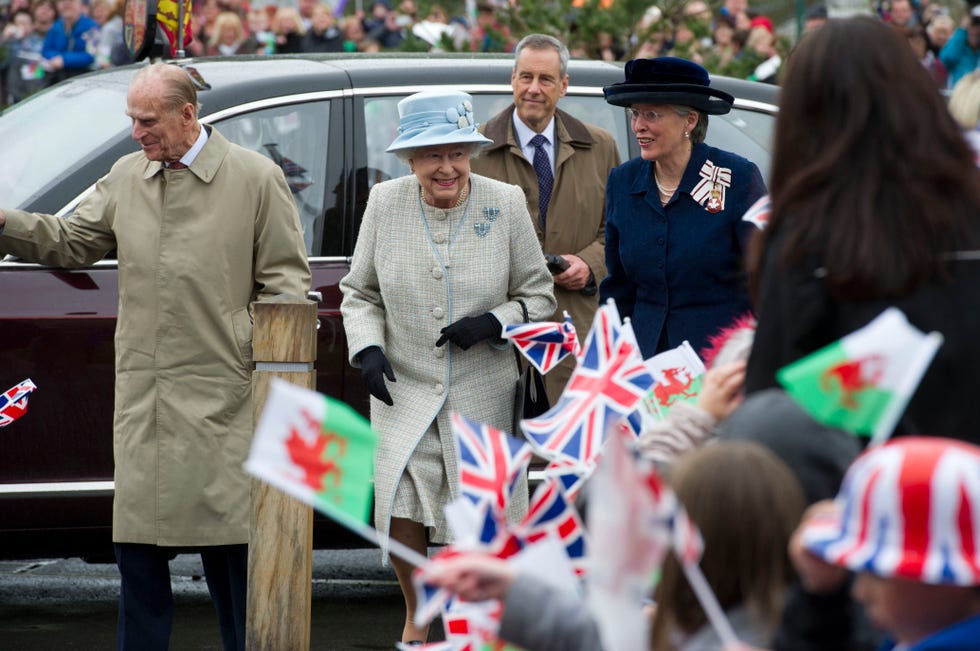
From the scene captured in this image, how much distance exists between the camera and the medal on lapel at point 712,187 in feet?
17.4

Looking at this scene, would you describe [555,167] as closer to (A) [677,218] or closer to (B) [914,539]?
(A) [677,218]

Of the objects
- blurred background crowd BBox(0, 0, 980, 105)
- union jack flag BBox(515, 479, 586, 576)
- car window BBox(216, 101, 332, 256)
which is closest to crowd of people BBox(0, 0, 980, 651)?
union jack flag BBox(515, 479, 586, 576)

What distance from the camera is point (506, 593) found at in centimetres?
250

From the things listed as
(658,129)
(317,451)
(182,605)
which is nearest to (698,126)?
(658,129)

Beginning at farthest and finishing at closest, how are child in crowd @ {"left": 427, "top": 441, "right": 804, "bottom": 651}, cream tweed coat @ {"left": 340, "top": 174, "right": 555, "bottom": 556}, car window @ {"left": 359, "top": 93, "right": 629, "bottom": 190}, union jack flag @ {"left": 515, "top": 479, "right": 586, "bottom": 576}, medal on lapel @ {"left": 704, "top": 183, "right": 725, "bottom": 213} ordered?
car window @ {"left": 359, "top": 93, "right": 629, "bottom": 190}
cream tweed coat @ {"left": 340, "top": 174, "right": 555, "bottom": 556}
medal on lapel @ {"left": 704, "top": 183, "right": 725, "bottom": 213}
union jack flag @ {"left": 515, "top": 479, "right": 586, "bottom": 576}
child in crowd @ {"left": 427, "top": 441, "right": 804, "bottom": 651}

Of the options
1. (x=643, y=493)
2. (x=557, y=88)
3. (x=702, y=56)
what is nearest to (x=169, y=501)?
(x=557, y=88)

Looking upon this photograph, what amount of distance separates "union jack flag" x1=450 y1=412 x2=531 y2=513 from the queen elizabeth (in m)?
2.25

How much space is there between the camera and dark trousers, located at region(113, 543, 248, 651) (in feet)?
17.4

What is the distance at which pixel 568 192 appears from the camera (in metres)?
6.32

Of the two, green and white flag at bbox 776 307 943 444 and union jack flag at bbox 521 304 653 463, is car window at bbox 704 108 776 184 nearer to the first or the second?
union jack flag at bbox 521 304 653 463

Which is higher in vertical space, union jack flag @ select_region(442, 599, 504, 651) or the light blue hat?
the light blue hat

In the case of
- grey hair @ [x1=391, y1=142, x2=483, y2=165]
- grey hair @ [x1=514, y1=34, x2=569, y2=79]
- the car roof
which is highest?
grey hair @ [x1=514, y1=34, x2=569, y2=79]

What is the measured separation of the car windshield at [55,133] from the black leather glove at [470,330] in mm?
1642

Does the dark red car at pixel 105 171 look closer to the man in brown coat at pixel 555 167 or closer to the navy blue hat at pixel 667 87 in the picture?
the man in brown coat at pixel 555 167
